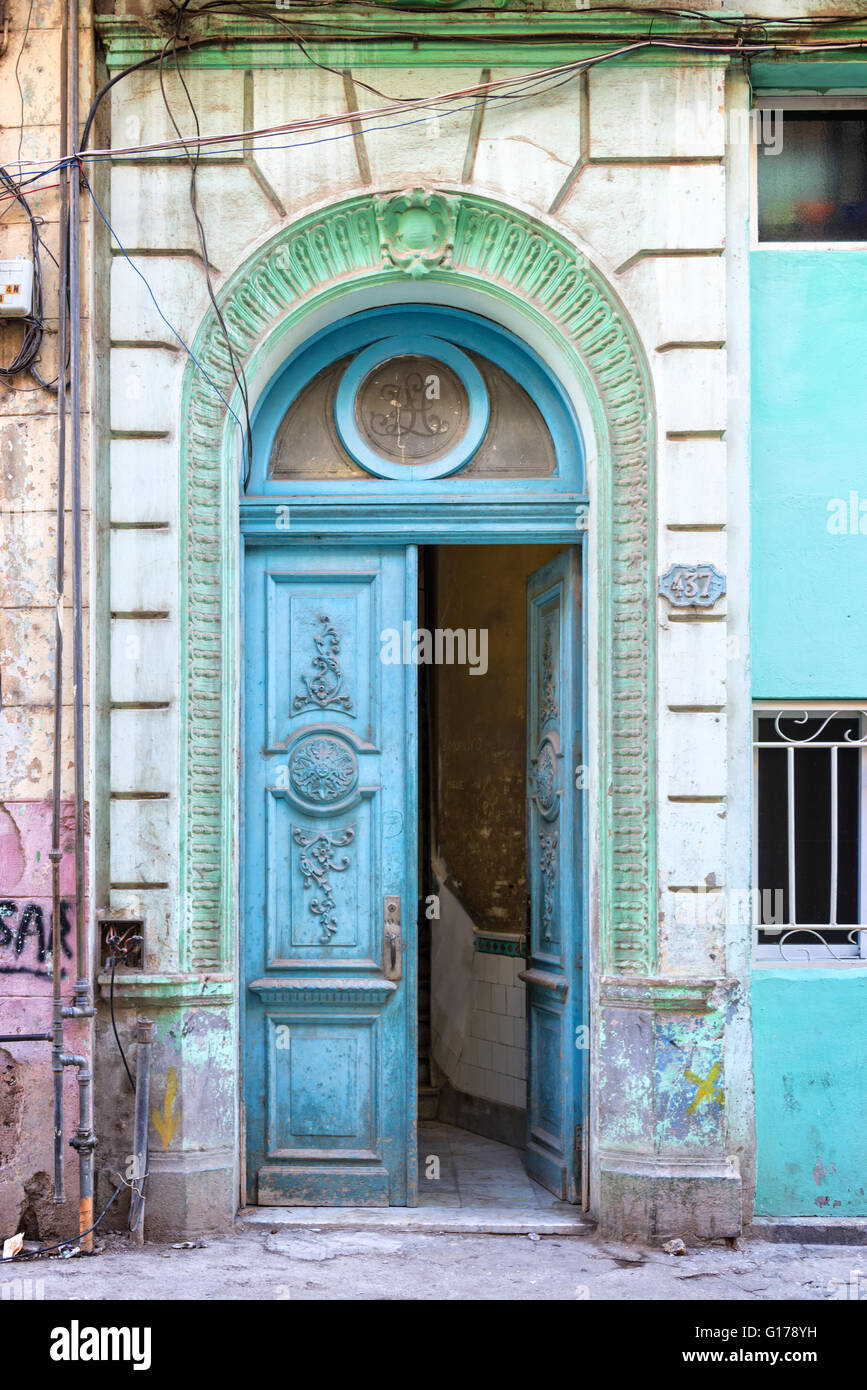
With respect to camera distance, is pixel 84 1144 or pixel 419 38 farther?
pixel 419 38

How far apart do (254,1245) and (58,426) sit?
3.57m

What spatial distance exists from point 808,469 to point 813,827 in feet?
5.41

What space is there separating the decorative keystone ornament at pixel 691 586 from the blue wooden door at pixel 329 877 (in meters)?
1.18

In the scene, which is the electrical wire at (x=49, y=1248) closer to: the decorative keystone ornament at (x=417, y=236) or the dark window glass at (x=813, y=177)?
the decorative keystone ornament at (x=417, y=236)

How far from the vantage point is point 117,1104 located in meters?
5.23

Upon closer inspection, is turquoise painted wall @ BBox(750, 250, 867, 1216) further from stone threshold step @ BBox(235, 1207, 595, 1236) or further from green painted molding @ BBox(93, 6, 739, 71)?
green painted molding @ BBox(93, 6, 739, 71)

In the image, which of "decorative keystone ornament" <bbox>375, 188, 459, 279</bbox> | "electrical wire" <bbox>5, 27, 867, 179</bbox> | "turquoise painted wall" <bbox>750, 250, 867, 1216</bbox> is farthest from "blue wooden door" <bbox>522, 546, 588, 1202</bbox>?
"electrical wire" <bbox>5, 27, 867, 179</bbox>

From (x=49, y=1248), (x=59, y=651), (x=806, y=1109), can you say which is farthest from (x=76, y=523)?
(x=806, y=1109)

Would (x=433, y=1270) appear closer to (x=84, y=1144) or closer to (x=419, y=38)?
(x=84, y=1144)

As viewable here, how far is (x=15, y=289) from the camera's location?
515cm

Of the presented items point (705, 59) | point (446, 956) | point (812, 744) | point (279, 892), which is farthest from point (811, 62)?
point (446, 956)

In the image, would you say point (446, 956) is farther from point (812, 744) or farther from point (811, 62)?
point (811, 62)

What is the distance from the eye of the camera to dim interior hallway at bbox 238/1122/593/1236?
5.34 m

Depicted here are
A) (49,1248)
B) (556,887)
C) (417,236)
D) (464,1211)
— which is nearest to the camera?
(49,1248)
